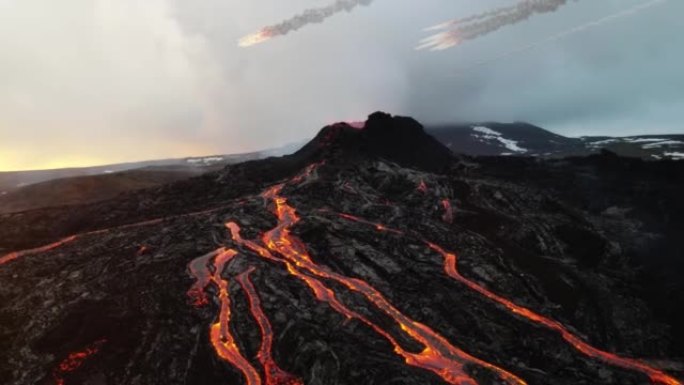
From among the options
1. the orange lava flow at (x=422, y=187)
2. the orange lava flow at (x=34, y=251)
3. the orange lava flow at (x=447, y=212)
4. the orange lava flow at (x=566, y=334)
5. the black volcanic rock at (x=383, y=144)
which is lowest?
the orange lava flow at (x=566, y=334)

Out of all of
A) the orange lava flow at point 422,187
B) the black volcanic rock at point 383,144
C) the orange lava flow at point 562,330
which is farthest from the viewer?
the black volcanic rock at point 383,144

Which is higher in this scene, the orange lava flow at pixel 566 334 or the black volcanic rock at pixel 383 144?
the black volcanic rock at pixel 383 144

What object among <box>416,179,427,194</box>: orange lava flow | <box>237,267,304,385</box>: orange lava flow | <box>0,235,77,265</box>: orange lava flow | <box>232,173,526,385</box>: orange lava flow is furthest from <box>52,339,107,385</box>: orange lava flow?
<box>416,179,427,194</box>: orange lava flow

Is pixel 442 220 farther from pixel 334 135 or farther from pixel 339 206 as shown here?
pixel 334 135

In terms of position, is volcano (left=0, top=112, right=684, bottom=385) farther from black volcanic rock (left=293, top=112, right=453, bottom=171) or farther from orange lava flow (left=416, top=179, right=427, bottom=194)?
black volcanic rock (left=293, top=112, right=453, bottom=171)

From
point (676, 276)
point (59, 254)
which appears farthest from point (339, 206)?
point (676, 276)

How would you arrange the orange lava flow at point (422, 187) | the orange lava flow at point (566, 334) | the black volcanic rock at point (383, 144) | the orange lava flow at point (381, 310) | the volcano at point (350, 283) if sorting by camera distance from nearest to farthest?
the orange lava flow at point (381, 310) → the orange lava flow at point (566, 334) → the volcano at point (350, 283) → the orange lava flow at point (422, 187) → the black volcanic rock at point (383, 144)

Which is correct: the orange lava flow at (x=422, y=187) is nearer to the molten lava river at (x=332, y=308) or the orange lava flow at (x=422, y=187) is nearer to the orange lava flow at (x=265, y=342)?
the molten lava river at (x=332, y=308)

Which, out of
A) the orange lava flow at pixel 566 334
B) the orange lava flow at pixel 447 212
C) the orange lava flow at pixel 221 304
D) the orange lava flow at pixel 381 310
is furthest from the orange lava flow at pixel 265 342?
the orange lava flow at pixel 447 212
